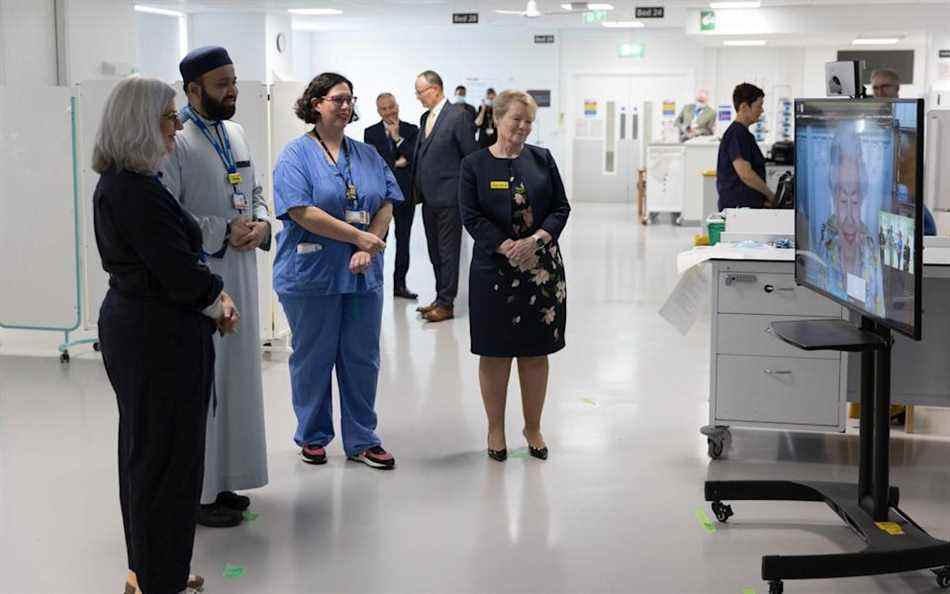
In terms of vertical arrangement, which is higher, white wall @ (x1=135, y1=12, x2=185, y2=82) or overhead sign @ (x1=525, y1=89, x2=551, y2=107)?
white wall @ (x1=135, y1=12, x2=185, y2=82)

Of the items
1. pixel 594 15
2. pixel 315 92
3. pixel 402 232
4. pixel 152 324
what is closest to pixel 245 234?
pixel 315 92

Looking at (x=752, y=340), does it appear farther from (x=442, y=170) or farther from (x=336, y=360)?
(x=442, y=170)

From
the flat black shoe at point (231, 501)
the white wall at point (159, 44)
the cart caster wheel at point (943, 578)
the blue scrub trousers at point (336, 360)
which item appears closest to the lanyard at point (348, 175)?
the blue scrub trousers at point (336, 360)

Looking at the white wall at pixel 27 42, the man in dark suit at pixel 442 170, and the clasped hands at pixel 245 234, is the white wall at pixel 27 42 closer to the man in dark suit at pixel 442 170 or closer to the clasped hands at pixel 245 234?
the man in dark suit at pixel 442 170

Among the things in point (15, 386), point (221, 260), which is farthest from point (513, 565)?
point (15, 386)

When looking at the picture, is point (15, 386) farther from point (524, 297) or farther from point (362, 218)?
point (524, 297)

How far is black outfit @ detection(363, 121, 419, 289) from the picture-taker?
8.96 metres

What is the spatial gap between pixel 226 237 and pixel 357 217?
770 millimetres

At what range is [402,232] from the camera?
895cm

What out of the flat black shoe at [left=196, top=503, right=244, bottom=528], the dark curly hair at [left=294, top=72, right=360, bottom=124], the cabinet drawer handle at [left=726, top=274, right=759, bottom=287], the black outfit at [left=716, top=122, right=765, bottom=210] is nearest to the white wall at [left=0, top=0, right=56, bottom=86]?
the black outfit at [left=716, top=122, right=765, bottom=210]

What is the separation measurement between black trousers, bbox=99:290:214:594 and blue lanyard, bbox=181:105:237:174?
91cm

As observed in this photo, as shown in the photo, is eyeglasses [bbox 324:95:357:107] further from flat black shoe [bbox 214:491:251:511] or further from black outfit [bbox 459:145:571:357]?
flat black shoe [bbox 214:491:251:511]

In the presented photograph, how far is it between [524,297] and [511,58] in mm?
15604

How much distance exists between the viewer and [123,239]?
3021mm
